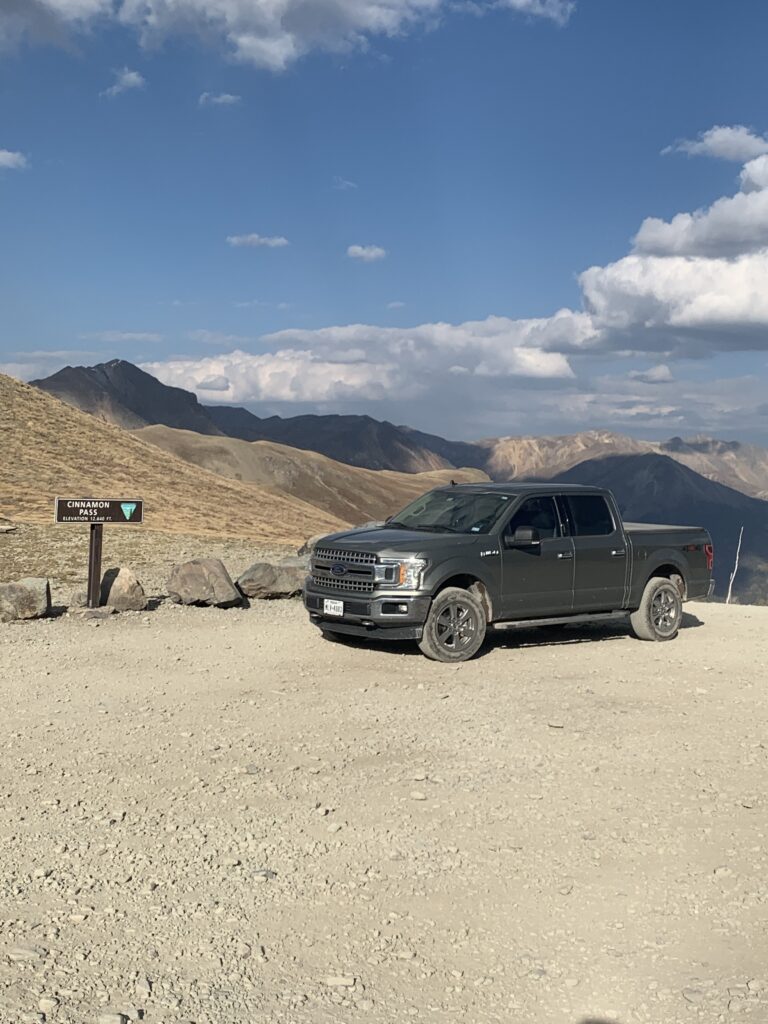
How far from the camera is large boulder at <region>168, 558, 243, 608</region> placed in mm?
13812

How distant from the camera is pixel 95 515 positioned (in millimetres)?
13102

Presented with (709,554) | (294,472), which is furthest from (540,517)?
(294,472)

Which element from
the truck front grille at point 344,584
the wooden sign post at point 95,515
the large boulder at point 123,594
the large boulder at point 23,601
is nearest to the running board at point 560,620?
the truck front grille at point 344,584

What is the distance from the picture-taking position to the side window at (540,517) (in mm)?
11453

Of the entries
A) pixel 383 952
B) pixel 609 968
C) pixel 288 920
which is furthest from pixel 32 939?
pixel 609 968

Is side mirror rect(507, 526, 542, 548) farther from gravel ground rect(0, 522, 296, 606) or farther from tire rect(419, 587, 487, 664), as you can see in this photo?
gravel ground rect(0, 522, 296, 606)

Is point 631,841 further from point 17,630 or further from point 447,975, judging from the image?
point 17,630

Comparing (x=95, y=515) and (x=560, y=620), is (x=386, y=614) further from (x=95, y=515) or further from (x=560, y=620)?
(x=95, y=515)

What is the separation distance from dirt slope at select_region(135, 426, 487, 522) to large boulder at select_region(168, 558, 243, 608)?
126080 mm

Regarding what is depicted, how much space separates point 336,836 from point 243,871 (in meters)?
0.70

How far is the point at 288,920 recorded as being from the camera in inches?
181

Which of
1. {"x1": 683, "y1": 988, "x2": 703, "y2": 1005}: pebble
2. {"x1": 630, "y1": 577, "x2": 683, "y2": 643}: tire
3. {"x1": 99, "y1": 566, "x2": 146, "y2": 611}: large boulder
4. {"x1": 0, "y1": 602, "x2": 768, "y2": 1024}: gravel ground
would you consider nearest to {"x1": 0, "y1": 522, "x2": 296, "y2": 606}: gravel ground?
{"x1": 99, "y1": 566, "x2": 146, "y2": 611}: large boulder

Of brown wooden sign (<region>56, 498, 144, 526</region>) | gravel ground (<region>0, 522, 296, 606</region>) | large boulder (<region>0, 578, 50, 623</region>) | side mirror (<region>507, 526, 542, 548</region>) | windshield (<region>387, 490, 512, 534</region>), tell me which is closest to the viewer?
side mirror (<region>507, 526, 542, 548</region>)

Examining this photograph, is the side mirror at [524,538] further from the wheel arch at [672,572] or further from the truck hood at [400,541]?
the wheel arch at [672,572]
